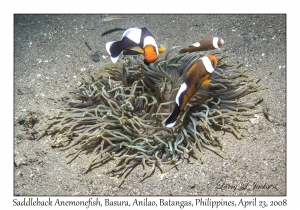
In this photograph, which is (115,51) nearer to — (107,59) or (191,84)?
(191,84)

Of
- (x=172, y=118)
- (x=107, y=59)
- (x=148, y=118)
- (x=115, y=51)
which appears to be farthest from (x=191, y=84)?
(x=107, y=59)

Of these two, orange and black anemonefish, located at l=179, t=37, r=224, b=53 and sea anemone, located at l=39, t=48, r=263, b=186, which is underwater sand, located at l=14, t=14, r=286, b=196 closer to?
sea anemone, located at l=39, t=48, r=263, b=186

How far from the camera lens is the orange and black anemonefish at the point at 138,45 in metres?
2.08

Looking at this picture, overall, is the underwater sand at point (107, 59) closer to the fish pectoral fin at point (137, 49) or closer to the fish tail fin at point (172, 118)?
the fish tail fin at point (172, 118)

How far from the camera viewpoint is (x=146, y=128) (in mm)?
2186

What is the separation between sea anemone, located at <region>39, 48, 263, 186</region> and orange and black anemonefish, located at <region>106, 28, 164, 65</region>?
0.66 ft

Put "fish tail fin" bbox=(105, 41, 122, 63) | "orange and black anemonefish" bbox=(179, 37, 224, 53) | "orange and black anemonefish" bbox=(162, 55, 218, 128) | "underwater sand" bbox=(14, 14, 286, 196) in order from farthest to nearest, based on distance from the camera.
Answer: "orange and black anemonefish" bbox=(179, 37, 224, 53) → "fish tail fin" bbox=(105, 41, 122, 63) → "underwater sand" bbox=(14, 14, 286, 196) → "orange and black anemonefish" bbox=(162, 55, 218, 128)

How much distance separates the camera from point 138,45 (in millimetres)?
2150

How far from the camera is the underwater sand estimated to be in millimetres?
2035

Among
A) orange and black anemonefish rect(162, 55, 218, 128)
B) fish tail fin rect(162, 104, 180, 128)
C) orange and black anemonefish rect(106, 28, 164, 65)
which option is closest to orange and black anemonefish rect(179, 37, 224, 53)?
orange and black anemonefish rect(106, 28, 164, 65)

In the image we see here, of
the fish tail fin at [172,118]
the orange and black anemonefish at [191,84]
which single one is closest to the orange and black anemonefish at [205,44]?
the orange and black anemonefish at [191,84]

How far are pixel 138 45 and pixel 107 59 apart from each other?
112 centimetres

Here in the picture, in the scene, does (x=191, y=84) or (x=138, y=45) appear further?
(x=138, y=45)

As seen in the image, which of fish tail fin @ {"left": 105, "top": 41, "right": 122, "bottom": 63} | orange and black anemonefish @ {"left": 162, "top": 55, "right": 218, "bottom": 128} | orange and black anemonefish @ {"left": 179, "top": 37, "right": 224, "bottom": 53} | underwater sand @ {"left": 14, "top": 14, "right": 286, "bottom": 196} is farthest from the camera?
orange and black anemonefish @ {"left": 179, "top": 37, "right": 224, "bottom": 53}
